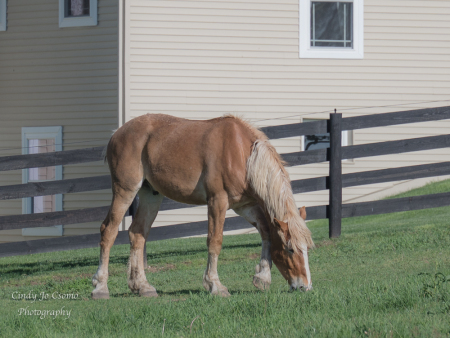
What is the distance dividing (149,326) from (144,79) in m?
9.33

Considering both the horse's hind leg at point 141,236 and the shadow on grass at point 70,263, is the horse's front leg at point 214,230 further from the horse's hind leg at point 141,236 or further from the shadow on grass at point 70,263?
the shadow on grass at point 70,263

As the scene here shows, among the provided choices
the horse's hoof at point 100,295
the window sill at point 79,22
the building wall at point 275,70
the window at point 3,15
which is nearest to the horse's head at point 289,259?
the horse's hoof at point 100,295

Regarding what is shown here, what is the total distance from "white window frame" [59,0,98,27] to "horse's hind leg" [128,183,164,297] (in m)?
8.12

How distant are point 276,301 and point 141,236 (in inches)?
84.3

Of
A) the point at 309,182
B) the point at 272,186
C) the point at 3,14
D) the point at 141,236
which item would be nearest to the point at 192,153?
the point at 272,186

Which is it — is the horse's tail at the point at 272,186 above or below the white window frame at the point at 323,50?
below

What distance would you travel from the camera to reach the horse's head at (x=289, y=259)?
474 cm

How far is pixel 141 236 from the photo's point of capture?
5.84 m

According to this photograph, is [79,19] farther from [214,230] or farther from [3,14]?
[214,230]

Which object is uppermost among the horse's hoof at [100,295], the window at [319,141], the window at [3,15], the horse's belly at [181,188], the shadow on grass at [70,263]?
the window at [3,15]

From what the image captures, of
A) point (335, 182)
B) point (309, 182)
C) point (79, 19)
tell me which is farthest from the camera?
point (79, 19)

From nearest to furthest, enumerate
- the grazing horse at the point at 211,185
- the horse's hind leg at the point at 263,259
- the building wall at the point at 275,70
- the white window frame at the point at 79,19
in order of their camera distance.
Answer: the grazing horse at the point at 211,185 < the horse's hind leg at the point at 263,259 < the building wall at the point at 275,70 < the white window frame at the point at 79,19

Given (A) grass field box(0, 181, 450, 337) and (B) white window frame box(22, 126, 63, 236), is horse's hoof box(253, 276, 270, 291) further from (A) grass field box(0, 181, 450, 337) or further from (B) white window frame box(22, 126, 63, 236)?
(B) white window frame box(22, 126, 63, 236)

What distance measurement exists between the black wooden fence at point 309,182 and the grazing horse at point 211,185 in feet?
7.24
